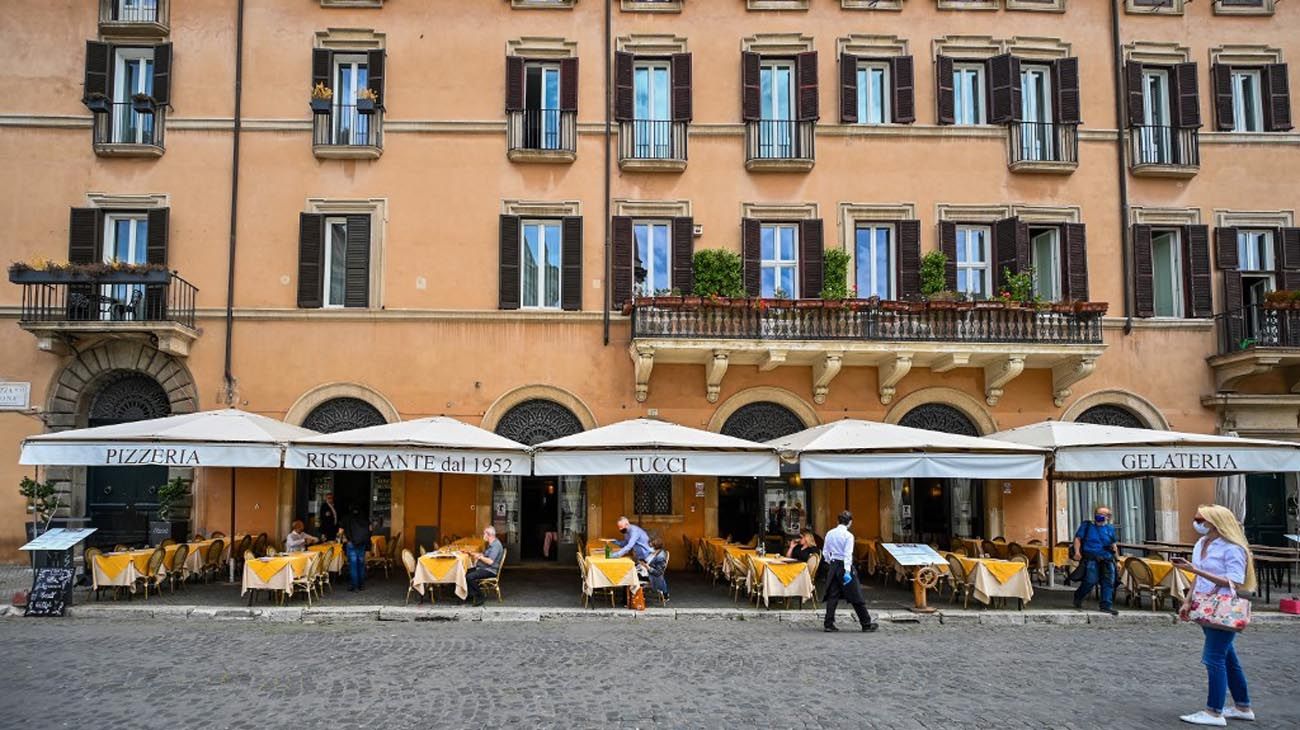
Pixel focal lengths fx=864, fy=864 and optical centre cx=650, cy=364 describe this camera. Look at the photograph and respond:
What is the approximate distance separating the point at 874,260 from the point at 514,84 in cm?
837

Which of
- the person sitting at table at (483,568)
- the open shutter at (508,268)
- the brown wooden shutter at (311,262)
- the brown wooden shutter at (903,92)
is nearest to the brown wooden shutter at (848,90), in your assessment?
the brown wooden shutter at (903,92)

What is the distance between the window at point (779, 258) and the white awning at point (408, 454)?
A: 7.03 metres

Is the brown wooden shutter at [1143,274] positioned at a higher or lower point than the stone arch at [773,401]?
higher

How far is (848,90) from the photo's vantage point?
18.1 metres

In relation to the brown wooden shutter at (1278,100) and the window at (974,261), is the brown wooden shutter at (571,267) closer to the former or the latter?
the window at (974,261)

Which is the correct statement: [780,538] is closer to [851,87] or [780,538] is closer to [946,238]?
[946,238]

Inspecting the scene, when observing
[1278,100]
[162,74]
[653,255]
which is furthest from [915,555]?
[162,74]

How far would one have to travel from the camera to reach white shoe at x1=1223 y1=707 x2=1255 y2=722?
7.59 meters

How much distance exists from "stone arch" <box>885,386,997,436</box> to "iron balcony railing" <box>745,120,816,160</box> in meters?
5.39

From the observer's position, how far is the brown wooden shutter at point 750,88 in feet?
59.1

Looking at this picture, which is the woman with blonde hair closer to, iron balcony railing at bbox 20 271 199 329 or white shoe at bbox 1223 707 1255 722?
white shoe at bbox 1223 707 1255 722

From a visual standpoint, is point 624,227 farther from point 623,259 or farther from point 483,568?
point 483,568

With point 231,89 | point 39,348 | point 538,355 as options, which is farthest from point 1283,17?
point 39,348

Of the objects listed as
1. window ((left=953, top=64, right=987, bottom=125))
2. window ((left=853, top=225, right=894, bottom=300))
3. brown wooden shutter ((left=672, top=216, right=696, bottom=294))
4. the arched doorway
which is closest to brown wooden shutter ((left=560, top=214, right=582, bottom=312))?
brown wooden shutter ((left=672, top=216, right=696, bottom=294))
